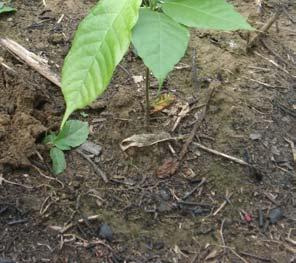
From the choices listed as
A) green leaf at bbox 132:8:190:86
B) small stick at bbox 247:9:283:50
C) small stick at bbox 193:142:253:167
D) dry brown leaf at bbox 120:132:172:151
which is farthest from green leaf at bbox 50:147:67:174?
small stick at bbox 247:9:283:50

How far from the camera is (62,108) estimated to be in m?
1.87

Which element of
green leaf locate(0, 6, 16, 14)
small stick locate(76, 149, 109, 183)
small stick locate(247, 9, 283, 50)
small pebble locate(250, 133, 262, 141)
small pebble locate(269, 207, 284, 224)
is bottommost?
small pebble locate(269, 207, 284, 224)

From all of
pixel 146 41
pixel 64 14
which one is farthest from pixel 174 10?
pixel 64 14

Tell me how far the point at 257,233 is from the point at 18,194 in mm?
762

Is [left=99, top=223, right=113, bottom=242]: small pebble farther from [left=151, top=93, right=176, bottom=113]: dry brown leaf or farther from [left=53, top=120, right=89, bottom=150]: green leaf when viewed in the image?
[left=151, top=93, right=176, bottom=113]: dry brown leaf

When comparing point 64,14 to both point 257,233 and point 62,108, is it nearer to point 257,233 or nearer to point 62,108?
point 62,108

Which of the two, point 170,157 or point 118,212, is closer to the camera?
point 118,212

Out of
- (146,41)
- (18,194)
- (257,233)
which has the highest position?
(146,41)

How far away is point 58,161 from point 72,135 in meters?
0.11

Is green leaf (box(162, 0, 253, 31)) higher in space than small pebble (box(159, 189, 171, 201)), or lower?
higher

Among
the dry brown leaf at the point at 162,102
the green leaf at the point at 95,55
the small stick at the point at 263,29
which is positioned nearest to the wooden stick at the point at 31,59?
the dry brown leaf at the point at 162,102

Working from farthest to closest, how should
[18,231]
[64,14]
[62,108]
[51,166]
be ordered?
[64,14] → [62,108] → [51,166] → [18,231]

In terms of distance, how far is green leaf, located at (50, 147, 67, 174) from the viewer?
1.67 meters

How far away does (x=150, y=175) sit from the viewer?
5.61 ft
